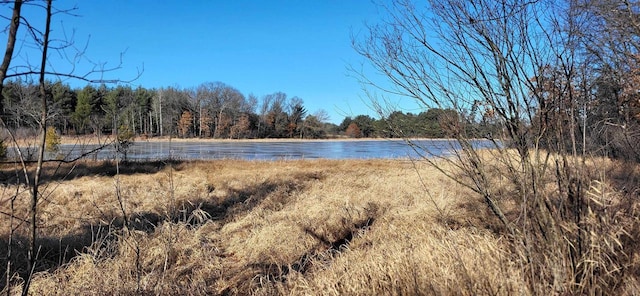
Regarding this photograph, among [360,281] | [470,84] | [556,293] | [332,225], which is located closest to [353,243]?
[332,225]

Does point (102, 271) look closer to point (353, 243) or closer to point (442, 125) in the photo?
point (353, 243)

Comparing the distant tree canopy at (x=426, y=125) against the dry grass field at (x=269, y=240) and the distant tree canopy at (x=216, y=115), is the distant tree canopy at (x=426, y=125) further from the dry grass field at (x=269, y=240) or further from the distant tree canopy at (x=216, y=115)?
the distant tree canopy at (x=216, y=115)

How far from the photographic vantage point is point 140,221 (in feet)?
25.6

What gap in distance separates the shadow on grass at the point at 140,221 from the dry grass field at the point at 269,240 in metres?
0.04

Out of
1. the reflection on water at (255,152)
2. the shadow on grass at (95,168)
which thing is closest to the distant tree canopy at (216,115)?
the reflection on water at (255,152)

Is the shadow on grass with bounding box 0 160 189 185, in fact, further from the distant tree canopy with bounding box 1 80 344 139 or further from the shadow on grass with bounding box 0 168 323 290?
the distant tree canopy with bounding box 1 80 344 139

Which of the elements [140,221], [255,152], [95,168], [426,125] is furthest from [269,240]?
[255,152]

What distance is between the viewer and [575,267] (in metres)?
2.71

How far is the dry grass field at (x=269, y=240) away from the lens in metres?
3.23

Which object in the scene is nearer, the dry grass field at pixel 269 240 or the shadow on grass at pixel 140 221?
the dry grass field at pixel 269 240

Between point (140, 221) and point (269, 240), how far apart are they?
3.14m

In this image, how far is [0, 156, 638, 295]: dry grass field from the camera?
10.6 feet

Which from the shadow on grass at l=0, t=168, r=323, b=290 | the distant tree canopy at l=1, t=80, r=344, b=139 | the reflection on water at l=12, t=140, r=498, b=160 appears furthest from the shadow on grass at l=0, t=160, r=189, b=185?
the distant tree canopy at l=1, t=80, r=344, b=139

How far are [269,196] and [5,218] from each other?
5447mm
